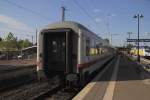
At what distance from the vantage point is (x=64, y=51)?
14820 millimetres

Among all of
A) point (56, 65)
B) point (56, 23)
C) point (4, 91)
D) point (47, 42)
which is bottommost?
point (4, 91)

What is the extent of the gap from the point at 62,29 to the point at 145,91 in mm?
4807

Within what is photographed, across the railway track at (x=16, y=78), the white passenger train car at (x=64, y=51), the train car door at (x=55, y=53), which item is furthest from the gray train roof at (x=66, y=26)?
the railway track at (x=16, y=78)

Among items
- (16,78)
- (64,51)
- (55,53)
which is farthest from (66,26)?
(16,78)

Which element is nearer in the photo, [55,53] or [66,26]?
[66,26]

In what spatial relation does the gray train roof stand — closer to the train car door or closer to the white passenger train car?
the white passenger train car

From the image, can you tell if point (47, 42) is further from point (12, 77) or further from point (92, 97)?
point (12, 77)

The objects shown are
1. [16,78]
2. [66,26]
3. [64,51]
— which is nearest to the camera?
[66,26]

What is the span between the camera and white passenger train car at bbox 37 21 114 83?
1407 centimetres

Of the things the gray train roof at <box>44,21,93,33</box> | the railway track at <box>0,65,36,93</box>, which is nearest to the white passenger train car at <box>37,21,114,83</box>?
the gray train roof at <box>44,21,93,33</box>

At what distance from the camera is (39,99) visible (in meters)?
11.6

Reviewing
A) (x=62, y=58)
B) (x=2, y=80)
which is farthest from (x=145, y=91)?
(x=2, y=80)

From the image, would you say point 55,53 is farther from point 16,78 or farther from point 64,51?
point 16,78

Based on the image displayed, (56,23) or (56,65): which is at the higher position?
(56,23)
